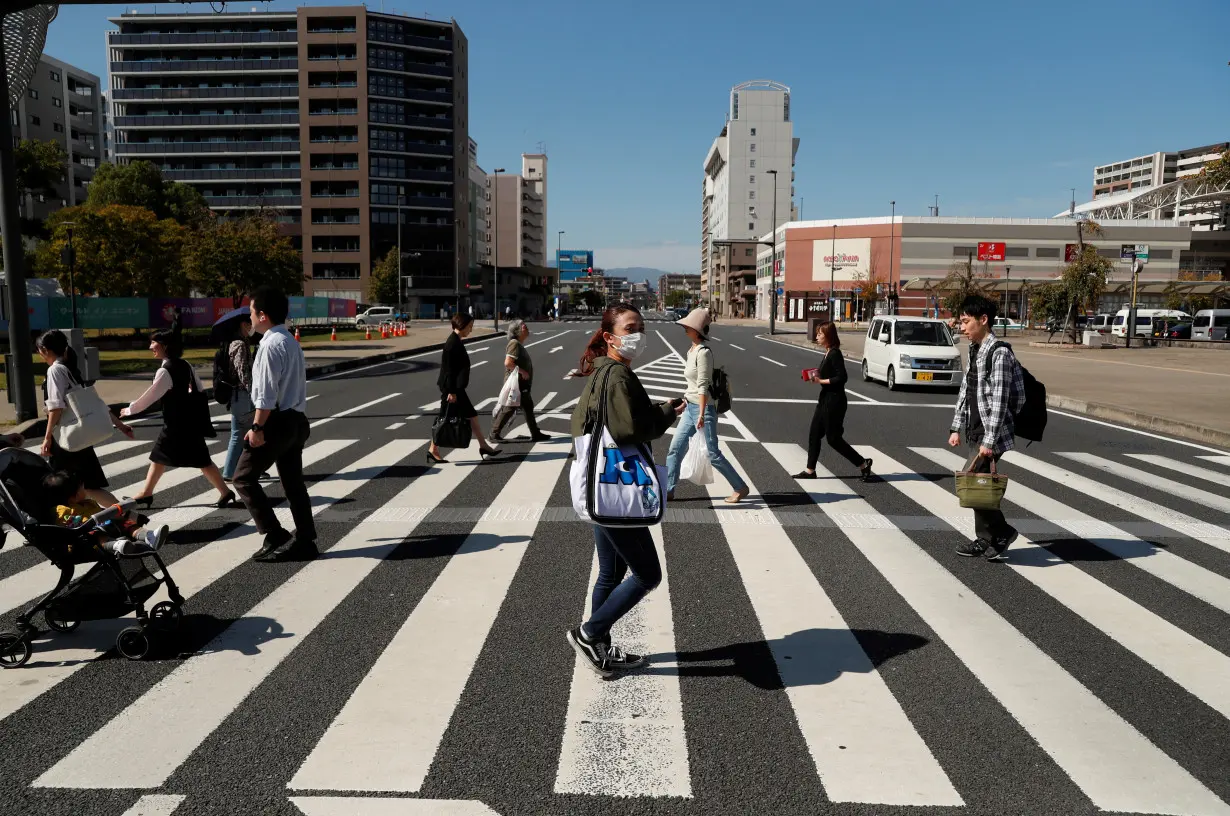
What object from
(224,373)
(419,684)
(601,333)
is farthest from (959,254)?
(419,684)

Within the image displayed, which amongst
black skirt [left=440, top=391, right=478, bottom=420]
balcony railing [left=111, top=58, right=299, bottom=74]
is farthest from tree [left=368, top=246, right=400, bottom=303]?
black skirt [left=440, top=391, right=478, bottom=420]

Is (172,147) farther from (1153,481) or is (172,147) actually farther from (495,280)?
(1153,481)

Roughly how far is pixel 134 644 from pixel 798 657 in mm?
3251

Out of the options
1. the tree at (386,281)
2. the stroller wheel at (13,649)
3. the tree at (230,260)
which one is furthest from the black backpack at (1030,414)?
the tree at (386,281)

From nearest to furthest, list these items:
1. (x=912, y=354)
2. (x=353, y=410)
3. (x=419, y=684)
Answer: (x=419, y=684)
(x=353, y=410)
(x=912, y=354)

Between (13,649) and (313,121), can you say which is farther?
(313,121)

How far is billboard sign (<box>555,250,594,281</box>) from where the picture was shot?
17650cm

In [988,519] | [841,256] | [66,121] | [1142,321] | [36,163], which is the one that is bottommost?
[988,519]

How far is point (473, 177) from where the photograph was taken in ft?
355

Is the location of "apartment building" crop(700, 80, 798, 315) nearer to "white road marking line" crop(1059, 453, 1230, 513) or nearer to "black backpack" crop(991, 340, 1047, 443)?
"white road marking line" crop(1059, 453, 1230, 513)

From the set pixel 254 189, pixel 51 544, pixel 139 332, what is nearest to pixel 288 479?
pixel 51 544

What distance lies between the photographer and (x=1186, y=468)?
386 inches

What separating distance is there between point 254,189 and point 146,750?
92.3 meters

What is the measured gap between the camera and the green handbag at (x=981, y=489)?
574 centimetres
